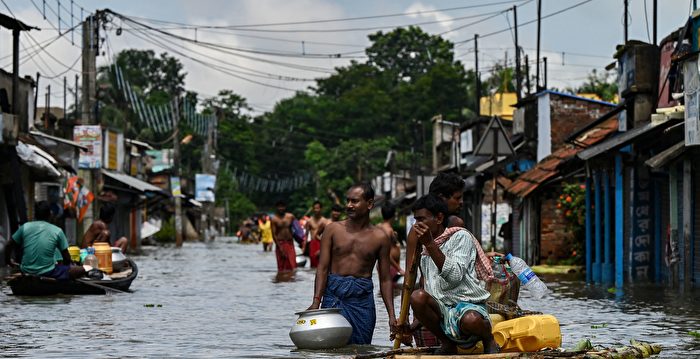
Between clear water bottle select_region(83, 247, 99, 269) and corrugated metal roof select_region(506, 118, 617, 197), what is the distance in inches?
477

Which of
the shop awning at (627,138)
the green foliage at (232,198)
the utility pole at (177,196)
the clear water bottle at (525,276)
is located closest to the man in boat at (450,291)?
the clear water bottle at (525,276)

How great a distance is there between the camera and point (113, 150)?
2197 inches

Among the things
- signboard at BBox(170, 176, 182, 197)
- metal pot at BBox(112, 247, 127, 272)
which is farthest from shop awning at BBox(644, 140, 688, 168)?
signboard at BBox(170, 176, 182, 197)

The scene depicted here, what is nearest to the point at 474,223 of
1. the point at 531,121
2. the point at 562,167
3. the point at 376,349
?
the point at 531,121

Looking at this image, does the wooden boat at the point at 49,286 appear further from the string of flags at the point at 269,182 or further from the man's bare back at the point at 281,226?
the string of flags at the point at 269,182

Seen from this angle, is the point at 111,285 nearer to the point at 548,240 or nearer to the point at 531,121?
the point at 548,240

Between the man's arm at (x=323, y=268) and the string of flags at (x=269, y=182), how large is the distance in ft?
340

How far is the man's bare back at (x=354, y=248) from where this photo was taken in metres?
11.0

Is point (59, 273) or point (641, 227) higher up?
point (641, 227)

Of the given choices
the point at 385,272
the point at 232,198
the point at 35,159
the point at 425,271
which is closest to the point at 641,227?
the point at 385,272

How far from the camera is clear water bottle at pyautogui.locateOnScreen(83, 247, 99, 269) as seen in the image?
20531 mm

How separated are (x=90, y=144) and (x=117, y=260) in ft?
65.4

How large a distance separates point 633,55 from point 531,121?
573 inches

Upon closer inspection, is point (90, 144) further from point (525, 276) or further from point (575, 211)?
point (525, 276)
